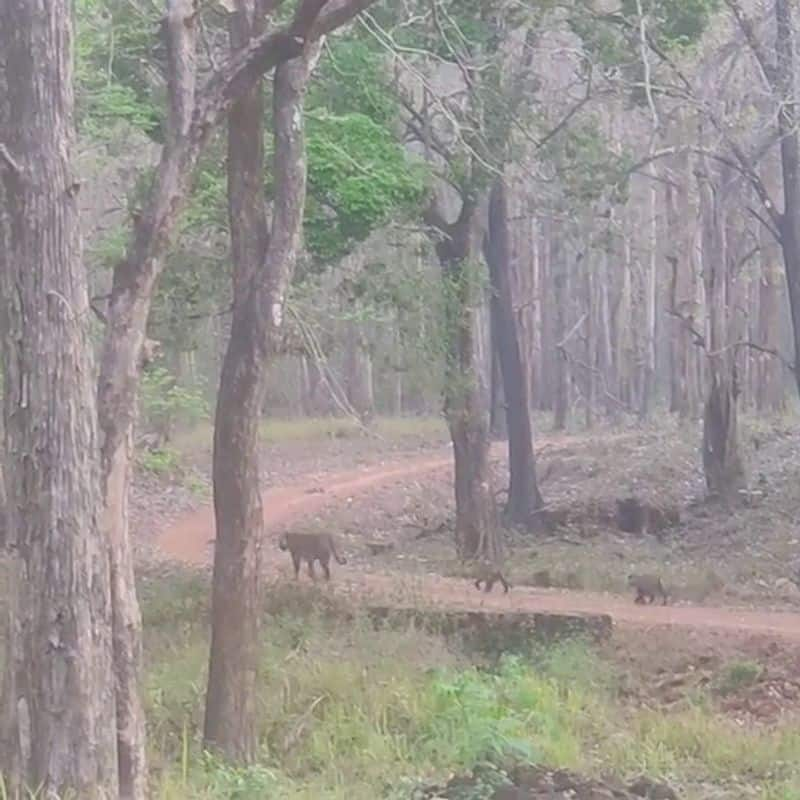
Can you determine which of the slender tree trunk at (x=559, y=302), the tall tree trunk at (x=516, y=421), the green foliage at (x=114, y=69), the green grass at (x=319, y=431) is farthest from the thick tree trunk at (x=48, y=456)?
the slender tree trunk at (x=559, y=302)

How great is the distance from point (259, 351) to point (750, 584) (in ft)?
41.9

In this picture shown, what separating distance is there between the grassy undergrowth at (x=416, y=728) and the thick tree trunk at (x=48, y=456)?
1253mm

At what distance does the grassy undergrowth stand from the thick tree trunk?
1253 mm

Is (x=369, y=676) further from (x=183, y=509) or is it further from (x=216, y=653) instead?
(x=183, y=509)

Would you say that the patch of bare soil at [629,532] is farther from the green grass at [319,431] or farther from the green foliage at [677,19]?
the green foliage at [677,19]

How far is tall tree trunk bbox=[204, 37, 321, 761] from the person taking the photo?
12.1 meters

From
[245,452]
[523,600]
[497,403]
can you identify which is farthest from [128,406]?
[497,403]

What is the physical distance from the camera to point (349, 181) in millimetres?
19078

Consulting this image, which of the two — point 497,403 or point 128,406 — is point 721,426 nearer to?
point 497,403

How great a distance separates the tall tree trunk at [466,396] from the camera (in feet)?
78.2

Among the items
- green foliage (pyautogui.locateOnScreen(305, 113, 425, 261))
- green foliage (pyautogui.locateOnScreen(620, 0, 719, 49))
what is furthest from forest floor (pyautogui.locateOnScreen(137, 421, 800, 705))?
green foliage (pyautogui.locateOnScreen(620, 0, 719, 49))

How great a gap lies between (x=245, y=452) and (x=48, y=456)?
3.54 m

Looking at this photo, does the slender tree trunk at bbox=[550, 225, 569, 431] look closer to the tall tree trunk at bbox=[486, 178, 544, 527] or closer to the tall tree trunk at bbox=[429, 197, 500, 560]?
the tall tree trunk at bbox=[486, 178, 544, 527]

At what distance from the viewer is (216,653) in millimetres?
12266
